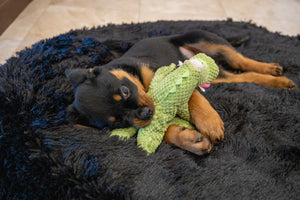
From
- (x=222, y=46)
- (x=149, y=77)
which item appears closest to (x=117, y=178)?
(x=149, y=77)

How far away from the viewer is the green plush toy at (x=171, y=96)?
1441mm

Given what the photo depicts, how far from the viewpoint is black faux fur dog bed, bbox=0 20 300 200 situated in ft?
4.30

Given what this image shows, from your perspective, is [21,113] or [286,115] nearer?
[21,113]

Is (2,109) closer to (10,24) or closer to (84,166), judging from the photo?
(84,166)

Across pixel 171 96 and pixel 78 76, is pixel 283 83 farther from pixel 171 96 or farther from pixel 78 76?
pixel 78 76

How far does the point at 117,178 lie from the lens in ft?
4.25

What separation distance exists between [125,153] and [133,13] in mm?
3372

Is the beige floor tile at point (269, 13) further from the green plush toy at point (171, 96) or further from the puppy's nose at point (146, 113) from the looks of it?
the puppy's nose at point (146, 113)

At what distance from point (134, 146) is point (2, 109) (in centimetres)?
96

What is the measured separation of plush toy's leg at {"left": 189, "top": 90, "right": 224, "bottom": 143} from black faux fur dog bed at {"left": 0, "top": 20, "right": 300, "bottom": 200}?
90 mm

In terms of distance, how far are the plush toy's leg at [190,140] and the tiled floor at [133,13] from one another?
2840mm

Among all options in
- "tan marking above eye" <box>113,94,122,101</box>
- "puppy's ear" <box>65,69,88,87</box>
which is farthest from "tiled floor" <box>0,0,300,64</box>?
"tan marking above eye" <box>113,94,122,101</box>

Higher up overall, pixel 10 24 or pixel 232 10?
pixel 232 10

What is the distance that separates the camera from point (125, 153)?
1.47 metres
